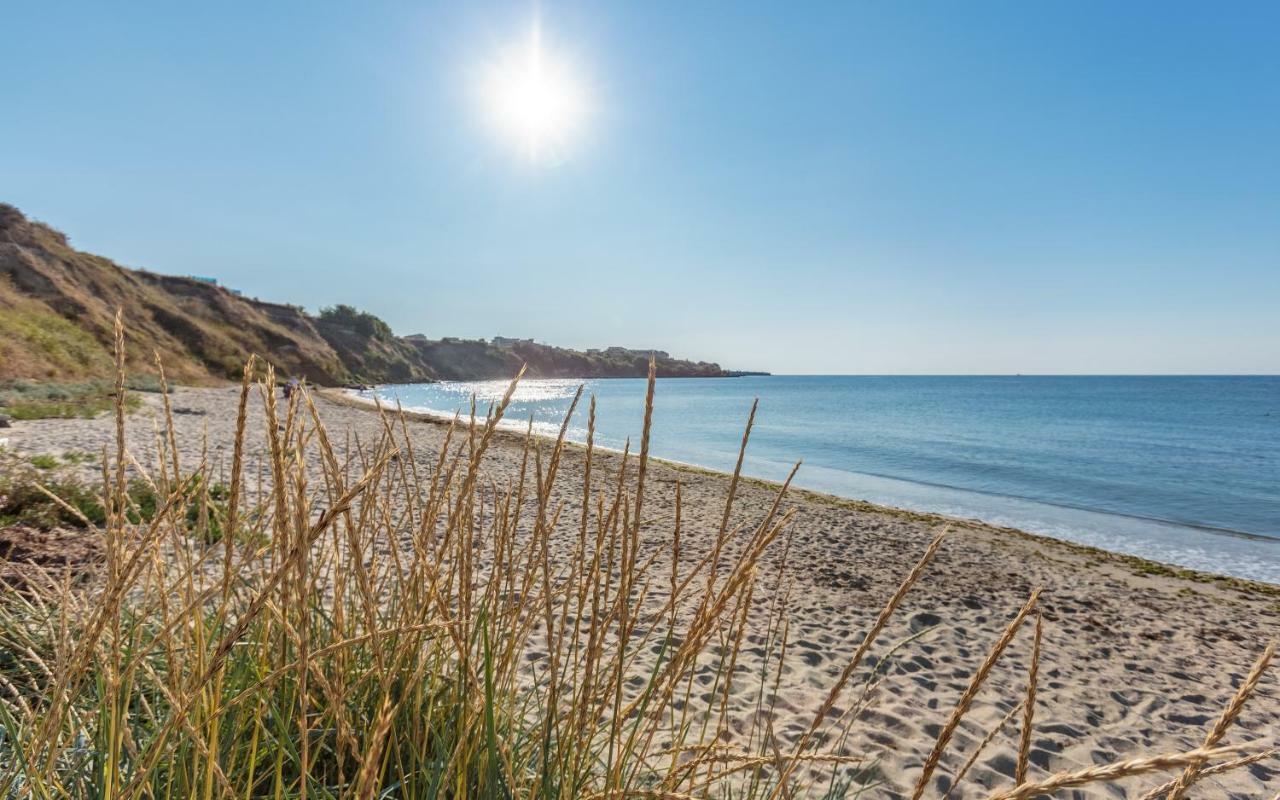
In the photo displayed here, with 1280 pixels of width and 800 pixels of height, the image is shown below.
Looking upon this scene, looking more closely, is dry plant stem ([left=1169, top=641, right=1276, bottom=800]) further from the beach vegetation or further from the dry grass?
the beach vegetation

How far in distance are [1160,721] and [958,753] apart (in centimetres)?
253

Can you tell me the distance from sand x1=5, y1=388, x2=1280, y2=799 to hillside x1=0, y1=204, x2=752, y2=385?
3.95 meters

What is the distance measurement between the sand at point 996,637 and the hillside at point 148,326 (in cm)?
395

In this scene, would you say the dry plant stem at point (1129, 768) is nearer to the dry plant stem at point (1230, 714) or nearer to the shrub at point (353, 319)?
the dry plant stem at point (1230, 714)

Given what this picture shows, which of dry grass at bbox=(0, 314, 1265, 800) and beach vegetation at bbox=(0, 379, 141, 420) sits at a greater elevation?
dry grass at bbox=(0, 314, 1265, 800)

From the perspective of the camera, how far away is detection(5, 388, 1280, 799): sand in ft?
15.7

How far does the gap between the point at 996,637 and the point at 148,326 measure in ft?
177

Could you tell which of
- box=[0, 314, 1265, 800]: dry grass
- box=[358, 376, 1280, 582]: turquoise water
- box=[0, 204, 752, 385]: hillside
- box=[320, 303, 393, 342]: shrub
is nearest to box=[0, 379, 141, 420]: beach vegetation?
box=[0, 204, 752, 385]: hillside

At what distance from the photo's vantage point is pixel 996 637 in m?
7.45

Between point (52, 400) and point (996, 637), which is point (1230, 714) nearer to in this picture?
point (996, 637)

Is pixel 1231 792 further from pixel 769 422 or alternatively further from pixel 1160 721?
pixel 769 422

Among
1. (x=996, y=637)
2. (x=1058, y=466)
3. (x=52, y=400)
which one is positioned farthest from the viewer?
(x=1058, y=466)

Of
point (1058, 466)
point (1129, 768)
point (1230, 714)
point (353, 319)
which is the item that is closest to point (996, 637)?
point (1230, 714)

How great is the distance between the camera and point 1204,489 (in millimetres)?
21328
